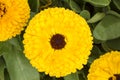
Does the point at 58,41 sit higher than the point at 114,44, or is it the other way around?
the point at 58,41

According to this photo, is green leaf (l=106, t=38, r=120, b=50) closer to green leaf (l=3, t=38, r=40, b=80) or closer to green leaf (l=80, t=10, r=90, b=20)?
green leaf (l=80, t=10, r=90, b=20)

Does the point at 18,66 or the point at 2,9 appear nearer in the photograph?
the point at 2,9

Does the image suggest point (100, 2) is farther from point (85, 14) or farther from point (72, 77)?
point (72, 77)

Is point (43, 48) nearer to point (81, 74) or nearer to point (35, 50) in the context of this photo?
point (35, 50)

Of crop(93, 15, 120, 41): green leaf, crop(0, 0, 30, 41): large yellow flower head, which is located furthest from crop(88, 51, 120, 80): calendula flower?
crop(0, 0, 30, 41): large yellow flower head

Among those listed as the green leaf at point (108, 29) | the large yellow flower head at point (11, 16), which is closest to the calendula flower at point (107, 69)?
the green leaf at point (108, 29)

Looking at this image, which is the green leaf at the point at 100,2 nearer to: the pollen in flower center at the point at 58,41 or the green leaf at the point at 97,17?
the green leaf at the point at 97,17

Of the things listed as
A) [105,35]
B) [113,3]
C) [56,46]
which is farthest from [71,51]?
[113,3]

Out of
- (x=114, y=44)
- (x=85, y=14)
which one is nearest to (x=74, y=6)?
(x=85, y=14)
